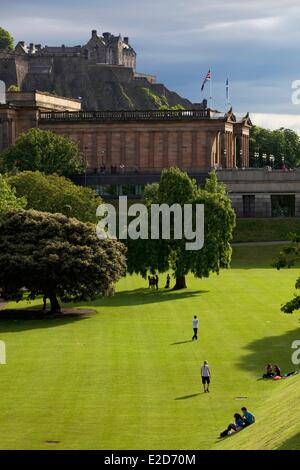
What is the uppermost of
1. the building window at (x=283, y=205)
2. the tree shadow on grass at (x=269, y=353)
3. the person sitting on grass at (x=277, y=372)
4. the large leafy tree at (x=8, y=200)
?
the large leafy tree at (x=8, y=200)

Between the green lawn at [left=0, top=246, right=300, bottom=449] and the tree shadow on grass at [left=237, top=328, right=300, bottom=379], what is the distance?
0.17 feet

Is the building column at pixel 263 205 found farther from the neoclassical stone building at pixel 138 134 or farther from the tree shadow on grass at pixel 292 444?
the tree shadow on grass at pixel 292 444

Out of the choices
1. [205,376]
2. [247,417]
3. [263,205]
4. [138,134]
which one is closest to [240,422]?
[247,417]

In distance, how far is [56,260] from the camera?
90562 millimetres

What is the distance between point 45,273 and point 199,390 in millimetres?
32190

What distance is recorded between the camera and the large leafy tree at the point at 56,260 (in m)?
90.6

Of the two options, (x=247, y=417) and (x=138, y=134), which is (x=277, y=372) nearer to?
(x=247, y=417)

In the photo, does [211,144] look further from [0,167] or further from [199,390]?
[199,390]

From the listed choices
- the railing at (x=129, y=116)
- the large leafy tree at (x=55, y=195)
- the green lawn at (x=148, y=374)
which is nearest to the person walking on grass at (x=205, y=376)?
the green lawn at (x=148, y=374)

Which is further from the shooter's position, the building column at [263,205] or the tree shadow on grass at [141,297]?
the building column at [263,205]

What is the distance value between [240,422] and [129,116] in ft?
433

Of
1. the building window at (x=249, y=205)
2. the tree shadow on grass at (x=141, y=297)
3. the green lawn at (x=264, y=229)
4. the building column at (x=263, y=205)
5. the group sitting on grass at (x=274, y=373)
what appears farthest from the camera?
the building window at (x=249, y=205)

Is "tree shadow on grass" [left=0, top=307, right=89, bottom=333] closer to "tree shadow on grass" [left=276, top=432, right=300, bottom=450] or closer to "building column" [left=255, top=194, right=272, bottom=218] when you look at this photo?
"tree shadow on grass" [left=276, top=432, right=300, bottom=450]

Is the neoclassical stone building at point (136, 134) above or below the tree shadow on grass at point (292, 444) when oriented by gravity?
above
